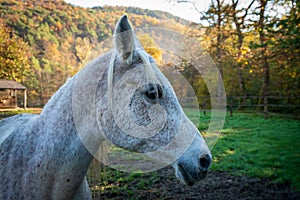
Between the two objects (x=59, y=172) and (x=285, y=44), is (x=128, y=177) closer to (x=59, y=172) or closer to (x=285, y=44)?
(x=59, y=172)

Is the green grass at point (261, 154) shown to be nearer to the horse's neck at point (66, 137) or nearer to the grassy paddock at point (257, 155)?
the grassy paddock at point (257, 155)

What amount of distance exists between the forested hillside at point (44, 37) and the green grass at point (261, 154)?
4116 mm

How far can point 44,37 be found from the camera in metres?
7.95

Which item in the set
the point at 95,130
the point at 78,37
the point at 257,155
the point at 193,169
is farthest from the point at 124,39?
the point at 78,37

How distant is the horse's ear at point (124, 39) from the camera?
43.0 inches

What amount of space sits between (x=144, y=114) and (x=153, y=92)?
0.13 metres

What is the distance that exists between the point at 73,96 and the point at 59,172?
427 mm

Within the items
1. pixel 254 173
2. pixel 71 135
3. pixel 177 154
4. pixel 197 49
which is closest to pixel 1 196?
pixel 71 135

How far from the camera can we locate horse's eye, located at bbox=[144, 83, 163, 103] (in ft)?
3.92

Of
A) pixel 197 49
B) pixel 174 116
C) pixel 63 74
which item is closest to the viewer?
pixel 174 116

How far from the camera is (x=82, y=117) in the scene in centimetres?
129

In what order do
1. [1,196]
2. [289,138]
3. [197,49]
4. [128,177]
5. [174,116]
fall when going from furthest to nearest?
[289,138] < [128,177] < [197,49] < [1,196] < [174,116]

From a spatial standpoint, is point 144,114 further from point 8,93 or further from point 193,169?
point 8,93

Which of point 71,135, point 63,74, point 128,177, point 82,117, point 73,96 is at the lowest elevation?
point 128,177
